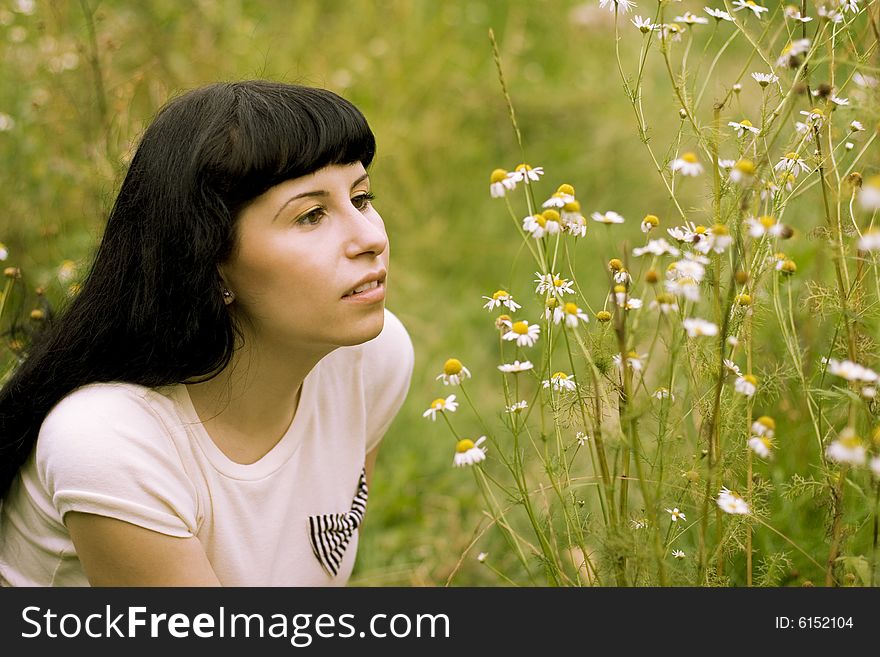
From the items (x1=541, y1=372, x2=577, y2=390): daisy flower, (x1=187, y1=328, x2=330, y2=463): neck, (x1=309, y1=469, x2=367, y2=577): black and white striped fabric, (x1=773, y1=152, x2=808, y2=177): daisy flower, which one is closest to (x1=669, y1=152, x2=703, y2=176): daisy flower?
(x1=773, y1=152, x2=808, y2=177): daisy flower

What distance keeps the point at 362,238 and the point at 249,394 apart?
35cm

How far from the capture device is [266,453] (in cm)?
162

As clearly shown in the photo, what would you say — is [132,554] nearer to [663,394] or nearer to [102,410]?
[102,410]

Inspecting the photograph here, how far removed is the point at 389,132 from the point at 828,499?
265 centimetres

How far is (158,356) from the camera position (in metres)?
1.45

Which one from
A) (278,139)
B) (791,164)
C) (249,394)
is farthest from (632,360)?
(249,394)

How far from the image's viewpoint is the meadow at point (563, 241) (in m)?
1.22

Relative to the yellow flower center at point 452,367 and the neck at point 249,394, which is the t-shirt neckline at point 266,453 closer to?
the neck at point 249,394

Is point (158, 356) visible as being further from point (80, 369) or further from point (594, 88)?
point (594, 88)

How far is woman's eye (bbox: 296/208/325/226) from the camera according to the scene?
4.57ft

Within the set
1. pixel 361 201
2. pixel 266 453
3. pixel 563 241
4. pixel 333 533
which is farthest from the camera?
pixel 333 533

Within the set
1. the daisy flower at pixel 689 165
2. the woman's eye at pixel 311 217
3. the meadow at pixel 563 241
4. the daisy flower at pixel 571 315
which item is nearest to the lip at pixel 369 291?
the woman's eye at pixel 311 217

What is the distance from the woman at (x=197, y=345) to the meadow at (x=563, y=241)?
261 millimetres

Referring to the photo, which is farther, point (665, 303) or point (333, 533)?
point (333, 533)
